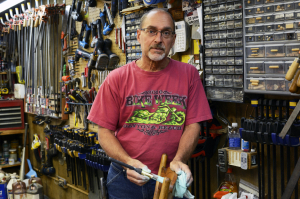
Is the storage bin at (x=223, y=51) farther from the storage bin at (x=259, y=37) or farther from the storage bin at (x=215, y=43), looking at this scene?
the storage bin at (x=259, y=37)

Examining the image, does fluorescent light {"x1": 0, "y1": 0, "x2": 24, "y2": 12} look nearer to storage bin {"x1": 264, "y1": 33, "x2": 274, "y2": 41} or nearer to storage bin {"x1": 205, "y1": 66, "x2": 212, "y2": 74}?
storage bin {"x1": 205, "y1": 66, "x2": 212, "y2": 74}

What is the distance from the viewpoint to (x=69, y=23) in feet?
14.1

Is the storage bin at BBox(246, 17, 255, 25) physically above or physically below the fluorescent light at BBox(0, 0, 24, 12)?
below

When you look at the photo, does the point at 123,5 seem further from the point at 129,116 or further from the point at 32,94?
the point at 32,94

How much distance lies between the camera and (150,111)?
1.68 m

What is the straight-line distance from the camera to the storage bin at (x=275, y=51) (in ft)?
6.27

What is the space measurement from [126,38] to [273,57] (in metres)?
1.50

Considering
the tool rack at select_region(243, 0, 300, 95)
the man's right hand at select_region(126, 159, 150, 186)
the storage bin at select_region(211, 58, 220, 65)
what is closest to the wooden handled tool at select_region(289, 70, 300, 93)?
the tool rack at select_region(243, 0, 300, 95)

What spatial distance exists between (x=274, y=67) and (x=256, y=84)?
0.16 meters

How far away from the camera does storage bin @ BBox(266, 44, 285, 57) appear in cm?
191

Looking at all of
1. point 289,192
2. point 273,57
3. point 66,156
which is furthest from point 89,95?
point 289,192

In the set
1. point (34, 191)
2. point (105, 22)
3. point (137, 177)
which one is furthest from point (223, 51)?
point (34, 191)

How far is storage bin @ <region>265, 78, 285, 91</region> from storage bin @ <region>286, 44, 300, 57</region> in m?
0.15

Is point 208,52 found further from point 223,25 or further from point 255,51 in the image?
point 255,51
